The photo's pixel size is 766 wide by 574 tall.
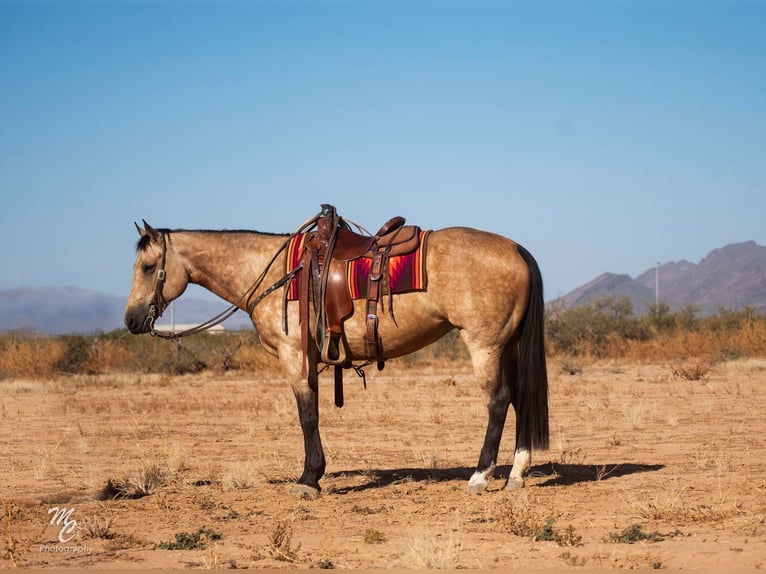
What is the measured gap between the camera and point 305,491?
8.64 m

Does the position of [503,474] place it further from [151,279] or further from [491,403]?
[151,279]

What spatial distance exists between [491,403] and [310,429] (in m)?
1.79

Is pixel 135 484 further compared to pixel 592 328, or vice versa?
pixel 592 328

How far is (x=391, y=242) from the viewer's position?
872 cm

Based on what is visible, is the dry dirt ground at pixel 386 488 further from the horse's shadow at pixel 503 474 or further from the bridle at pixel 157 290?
the bridle at pixel 157 290

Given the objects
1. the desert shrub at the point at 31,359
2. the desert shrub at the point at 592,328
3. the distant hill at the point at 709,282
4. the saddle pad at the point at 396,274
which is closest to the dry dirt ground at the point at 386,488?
the saddle pad at the point at 396,274

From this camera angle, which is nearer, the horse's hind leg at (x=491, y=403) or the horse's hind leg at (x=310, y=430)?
the horse's hind leg at (x=491, y=403)

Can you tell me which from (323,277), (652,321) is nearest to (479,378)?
(323,277)

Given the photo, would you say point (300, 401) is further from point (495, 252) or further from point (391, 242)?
point (495, 252)

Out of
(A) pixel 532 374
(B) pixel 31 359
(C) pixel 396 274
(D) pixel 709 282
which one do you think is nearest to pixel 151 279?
(C) pixel 396 274

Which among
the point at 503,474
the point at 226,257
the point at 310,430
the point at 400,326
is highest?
the point at 226,257

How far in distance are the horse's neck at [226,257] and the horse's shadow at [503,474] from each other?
232cm

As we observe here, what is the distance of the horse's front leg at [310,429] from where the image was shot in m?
8.80

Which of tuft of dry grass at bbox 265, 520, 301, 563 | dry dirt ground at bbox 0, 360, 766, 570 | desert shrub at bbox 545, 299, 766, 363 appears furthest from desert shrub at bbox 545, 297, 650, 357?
tuft of dry grass at bbox 265, 520, 301, 563
